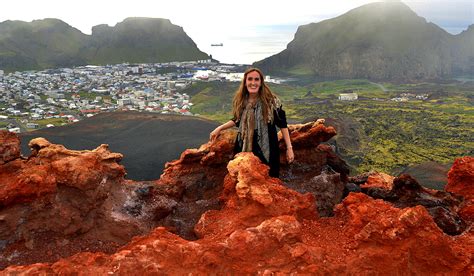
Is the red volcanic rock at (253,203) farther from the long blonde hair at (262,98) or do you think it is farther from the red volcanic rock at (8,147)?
the red volcanic rock at (8,147)

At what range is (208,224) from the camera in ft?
22.6

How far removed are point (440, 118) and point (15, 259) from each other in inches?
3837

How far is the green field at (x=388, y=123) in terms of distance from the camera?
55.9 m

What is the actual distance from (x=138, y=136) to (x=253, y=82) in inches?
1508

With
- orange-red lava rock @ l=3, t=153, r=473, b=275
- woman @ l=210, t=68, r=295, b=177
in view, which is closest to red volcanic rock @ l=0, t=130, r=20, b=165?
orange-red lava rock @ l=3, t=153, r=473, b=275

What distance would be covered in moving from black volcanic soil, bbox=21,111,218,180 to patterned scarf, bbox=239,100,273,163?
24.1 metres

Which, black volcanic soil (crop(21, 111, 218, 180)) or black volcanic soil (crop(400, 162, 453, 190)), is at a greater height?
black volcanic soil (crop(21, 111, 218, 180))

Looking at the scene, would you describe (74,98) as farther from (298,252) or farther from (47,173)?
(298,252)

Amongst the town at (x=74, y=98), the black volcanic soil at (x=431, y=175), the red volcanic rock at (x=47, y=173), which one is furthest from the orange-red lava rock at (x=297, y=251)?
the town at (x=74, y=98)

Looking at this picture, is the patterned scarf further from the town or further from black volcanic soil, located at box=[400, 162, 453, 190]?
the town

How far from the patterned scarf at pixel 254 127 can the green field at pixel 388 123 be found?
116 ft

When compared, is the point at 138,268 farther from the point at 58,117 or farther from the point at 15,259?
the point at 58,117

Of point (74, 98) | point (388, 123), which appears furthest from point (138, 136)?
point (74, 98)

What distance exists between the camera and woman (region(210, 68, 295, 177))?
294 inches
